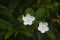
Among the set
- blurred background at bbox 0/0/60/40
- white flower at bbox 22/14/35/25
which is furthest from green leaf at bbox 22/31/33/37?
white flower at bbox 22/14/35/25

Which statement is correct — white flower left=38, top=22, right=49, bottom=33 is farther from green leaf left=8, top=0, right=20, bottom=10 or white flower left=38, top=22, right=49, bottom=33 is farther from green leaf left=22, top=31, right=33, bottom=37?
green leaf left=8, top=0, right=20, bottom=10

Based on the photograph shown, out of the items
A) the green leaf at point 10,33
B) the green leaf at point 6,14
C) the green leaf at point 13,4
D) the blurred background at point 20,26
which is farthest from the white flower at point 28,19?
the green leaf at point 13,4

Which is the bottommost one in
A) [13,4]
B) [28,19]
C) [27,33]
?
[27,33]

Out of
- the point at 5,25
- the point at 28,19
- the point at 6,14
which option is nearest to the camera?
the point at 28,19

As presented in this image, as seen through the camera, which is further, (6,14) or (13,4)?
(13,4)

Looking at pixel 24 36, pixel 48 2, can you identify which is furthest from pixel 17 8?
pixel 24 36

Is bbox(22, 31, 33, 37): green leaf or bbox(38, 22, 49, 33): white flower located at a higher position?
bbox(38, 22, 49, 33): white flower

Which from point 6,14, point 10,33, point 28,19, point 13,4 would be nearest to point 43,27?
point 28,19

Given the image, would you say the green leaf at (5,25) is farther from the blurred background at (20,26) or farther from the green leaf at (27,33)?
the green leaf at (27,33)

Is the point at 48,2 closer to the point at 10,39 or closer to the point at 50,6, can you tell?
the point at 50,6

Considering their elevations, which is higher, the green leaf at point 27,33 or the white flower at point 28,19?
the white flower at point 28,19

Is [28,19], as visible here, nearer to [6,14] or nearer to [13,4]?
[6,14]
